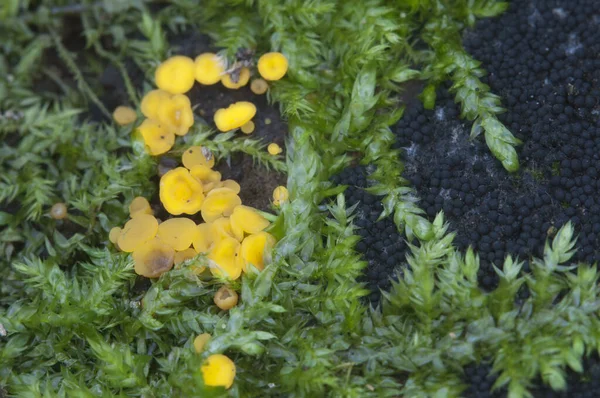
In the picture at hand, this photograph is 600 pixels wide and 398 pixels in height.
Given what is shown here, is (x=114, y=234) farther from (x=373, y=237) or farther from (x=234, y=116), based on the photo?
(x=373, y=237)

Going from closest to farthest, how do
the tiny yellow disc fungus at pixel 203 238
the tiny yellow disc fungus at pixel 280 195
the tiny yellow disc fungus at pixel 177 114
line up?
the tiny yellow disc fungus at pixel 203 238 → the tiny yellow disc fungus at pixel 280 195 → the tiny yellow disc fungus at pixel 177 114

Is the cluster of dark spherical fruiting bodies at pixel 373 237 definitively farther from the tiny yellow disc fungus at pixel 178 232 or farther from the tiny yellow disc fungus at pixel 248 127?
the tiny yellow disc fungus at pixel 178 232

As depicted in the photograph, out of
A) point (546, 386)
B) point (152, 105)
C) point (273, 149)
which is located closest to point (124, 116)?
point (152, 105)

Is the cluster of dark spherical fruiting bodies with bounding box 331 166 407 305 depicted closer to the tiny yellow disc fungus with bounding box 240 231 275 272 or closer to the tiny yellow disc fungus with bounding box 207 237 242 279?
the tiny yellow disc fungus with bounding box 240 231 275 272

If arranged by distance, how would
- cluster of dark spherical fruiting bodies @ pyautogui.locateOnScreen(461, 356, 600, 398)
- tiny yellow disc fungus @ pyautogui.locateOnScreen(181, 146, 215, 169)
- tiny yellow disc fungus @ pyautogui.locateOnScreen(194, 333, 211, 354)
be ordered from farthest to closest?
tiny yellow disc fungus @ pyautogui.locateOnScreen(181, 146, 215, 169), tiny yellow disc fungus @ pyautogui.locateOnScreen(194, 333, 211, 354), cluster of dark spherical fruiting bodies @ pyautogui.locateOnScreen(461, 356, 600, 398)

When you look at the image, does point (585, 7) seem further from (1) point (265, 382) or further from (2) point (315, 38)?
(1) point (265, 382)

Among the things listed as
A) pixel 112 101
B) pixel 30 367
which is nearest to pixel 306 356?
pixel 30 367

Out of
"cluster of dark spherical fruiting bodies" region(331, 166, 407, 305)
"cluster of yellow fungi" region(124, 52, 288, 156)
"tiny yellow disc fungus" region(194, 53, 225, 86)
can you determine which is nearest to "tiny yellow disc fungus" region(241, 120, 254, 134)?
"cluster of yellow fungi" region(124, 52, 288, 156)

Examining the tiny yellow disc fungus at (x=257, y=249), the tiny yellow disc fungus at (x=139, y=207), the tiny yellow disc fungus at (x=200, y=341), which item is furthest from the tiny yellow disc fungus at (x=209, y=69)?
the tiny yellow disc fungus at (x=200, y=341)
